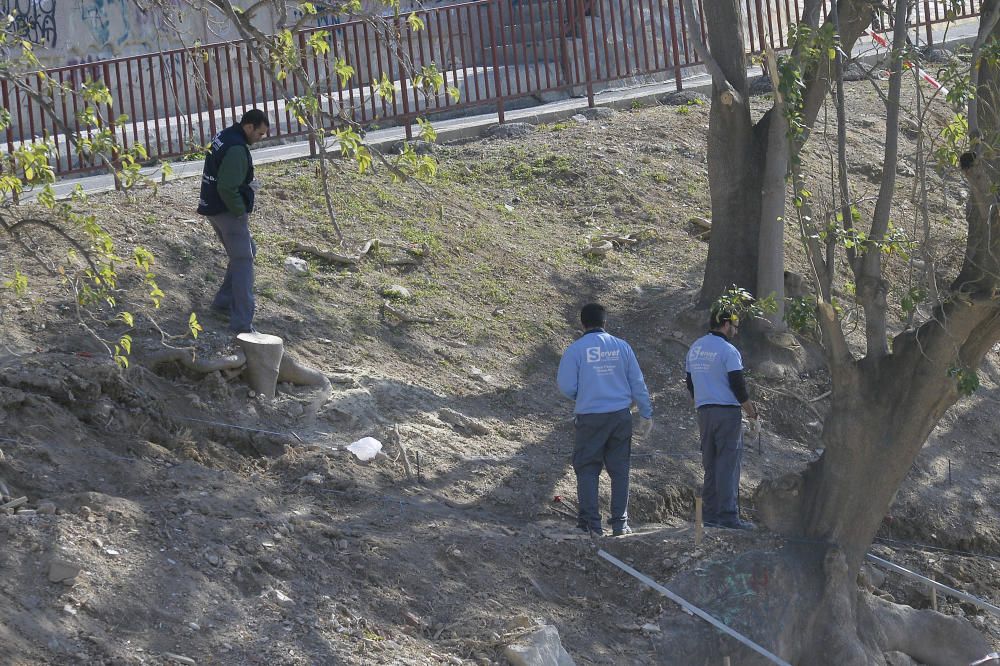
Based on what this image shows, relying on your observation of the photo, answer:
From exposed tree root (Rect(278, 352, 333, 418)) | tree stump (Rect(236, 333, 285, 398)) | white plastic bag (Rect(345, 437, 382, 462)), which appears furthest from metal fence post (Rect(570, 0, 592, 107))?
white plastic bag (Rect(345, 437, 382, 462))

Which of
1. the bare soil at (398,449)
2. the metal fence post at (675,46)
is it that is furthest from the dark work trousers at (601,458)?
the metal fence post at (675,46)

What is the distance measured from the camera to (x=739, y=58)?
10680 mm

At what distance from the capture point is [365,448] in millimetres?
8109

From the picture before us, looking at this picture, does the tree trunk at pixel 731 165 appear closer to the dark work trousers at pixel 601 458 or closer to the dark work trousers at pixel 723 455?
the dark work trousers at pixel 723 455

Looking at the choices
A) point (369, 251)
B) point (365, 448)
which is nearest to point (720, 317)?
point (365, 448)

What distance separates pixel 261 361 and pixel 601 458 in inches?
100

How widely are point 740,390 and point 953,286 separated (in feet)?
5.04

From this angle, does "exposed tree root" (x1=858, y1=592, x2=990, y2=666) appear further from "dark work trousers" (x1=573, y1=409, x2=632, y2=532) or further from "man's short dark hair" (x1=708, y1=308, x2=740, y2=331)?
"man's short dark hair" (x1=708, y1=308, x2=740, y2=331)

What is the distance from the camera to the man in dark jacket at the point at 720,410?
7859 millimetres

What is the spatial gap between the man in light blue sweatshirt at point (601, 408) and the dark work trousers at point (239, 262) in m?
2.46

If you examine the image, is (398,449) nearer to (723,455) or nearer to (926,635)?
(723,455)

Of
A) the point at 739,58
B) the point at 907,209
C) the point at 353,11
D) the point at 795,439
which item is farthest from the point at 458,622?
the point at 907,209

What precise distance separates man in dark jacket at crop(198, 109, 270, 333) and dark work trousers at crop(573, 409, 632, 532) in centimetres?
268

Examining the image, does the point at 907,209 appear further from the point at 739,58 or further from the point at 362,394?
the point at 362,394
